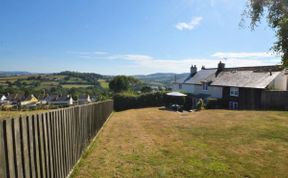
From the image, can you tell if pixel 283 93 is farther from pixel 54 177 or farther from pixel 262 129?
pixel 54 177

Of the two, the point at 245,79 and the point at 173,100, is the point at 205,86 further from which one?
the point at 245,79

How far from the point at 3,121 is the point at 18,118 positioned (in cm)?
35

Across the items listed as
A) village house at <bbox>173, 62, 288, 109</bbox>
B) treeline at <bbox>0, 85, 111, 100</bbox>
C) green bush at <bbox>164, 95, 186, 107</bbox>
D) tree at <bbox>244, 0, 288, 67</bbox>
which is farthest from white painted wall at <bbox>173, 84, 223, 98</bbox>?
treeline at <bbox>0, 85, 111, 100</bbox>

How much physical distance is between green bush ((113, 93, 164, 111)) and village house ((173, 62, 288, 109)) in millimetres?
6545

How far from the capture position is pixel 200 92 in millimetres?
41250

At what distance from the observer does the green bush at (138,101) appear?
1508 inches

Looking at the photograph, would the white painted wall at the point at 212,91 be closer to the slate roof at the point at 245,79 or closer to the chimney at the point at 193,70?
the slate roof at the point at 245,79

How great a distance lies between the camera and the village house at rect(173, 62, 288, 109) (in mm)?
28594

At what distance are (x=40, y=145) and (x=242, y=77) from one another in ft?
109

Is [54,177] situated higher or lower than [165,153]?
higher

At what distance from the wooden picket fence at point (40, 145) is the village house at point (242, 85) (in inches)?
965

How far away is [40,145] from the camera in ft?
14.0

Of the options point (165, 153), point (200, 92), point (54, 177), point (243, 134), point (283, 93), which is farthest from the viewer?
point (200, 92)

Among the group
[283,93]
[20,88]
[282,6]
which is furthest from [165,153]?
[20,88]
